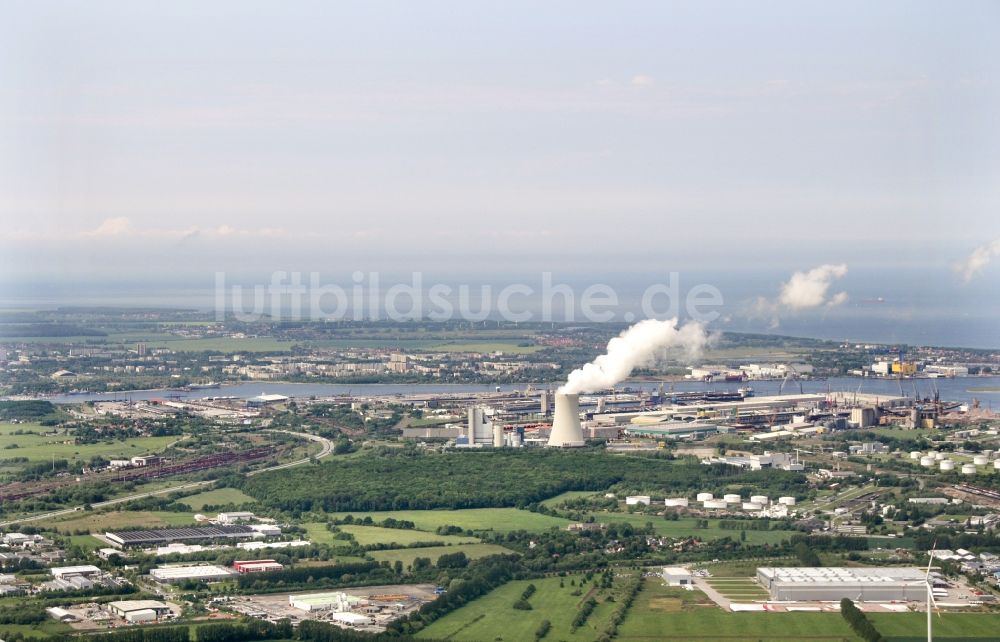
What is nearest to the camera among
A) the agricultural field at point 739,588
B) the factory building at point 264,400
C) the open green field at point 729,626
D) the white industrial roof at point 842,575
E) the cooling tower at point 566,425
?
the open green field at point 729,626

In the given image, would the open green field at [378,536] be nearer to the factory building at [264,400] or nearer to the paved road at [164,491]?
the paved road at [164,491]

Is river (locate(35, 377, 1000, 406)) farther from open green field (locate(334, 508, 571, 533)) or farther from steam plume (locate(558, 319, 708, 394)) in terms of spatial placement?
open green field (locate(334, 508, 571, 533))

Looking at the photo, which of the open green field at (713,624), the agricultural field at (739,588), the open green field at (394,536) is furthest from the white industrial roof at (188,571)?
the agricultural field at (739,588)

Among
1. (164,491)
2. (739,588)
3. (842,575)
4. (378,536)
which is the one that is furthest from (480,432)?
(842,575)

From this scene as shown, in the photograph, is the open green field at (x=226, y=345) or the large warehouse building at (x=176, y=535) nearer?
the large warehouse building at (x=176, y=535)

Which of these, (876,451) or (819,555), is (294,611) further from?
(876,451)

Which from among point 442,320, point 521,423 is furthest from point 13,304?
point 521,423
